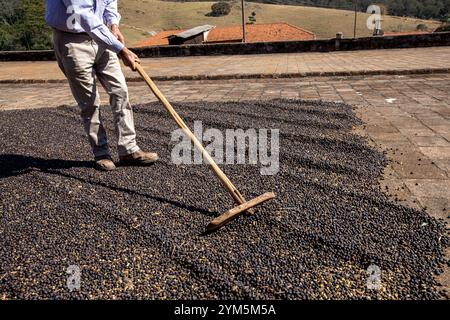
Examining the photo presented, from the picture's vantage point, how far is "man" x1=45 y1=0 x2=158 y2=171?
111 inches

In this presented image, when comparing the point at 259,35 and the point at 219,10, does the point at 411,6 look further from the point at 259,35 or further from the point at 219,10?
the point at 259,35

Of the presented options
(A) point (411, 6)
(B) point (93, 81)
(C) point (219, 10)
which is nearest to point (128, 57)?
(B) point (93, 81)

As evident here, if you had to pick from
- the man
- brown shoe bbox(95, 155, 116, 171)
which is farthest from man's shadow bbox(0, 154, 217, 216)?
the man

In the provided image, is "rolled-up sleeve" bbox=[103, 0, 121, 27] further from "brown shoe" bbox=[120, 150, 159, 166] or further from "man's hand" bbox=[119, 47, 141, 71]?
"brown shoe" bbox=[120, 150, 159, 166]

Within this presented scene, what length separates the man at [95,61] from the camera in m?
2.82

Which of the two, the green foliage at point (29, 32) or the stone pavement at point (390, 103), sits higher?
the green foliage at point (29, 32)

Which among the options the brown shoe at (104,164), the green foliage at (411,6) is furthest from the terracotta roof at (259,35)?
the green foliage at (411,6)

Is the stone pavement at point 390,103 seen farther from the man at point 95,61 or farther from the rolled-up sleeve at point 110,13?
the rolled-up sleeve at point 110,13

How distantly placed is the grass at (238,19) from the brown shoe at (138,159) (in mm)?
67961

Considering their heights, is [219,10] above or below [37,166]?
above

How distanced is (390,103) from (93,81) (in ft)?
15.6

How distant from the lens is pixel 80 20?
9.19 feet

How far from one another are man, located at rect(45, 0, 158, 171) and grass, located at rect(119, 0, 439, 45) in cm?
6789
